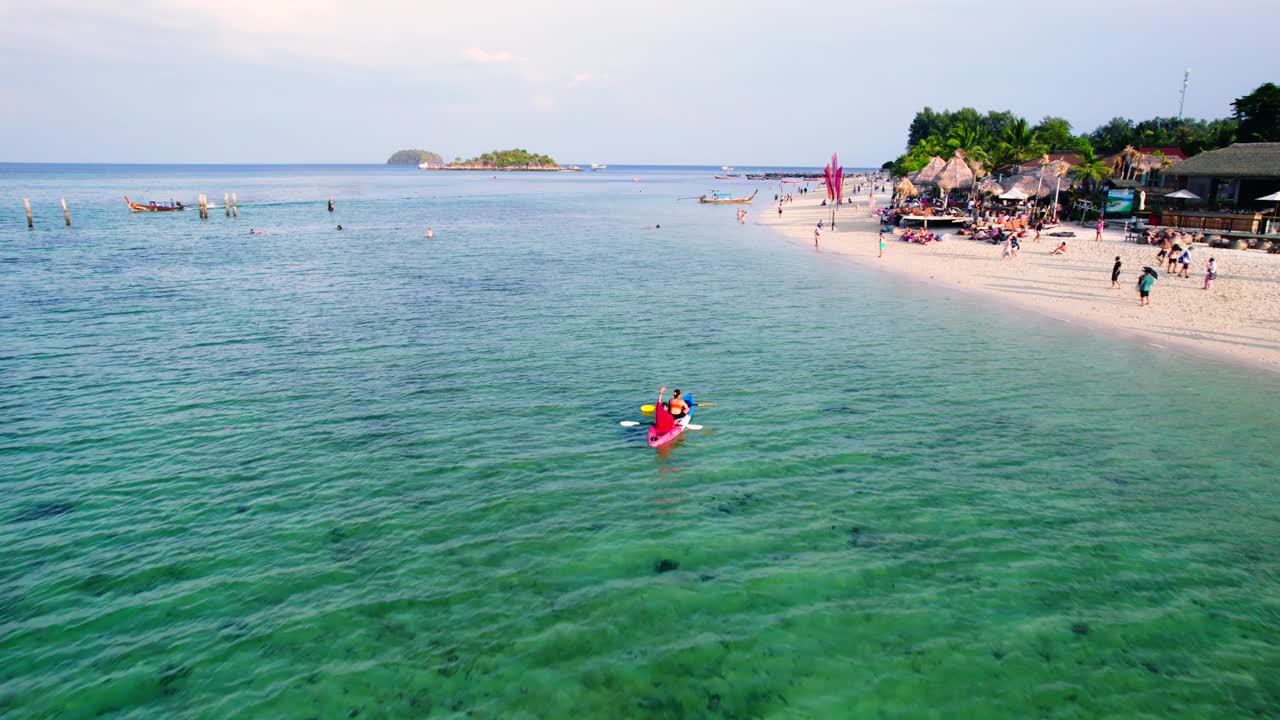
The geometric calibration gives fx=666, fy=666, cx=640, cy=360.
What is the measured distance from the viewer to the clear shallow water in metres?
10.2

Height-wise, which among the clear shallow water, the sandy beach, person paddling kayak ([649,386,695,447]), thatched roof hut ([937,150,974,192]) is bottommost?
the clear shallow water

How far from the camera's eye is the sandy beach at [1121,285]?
2600 cm

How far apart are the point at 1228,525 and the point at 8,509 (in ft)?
87.2

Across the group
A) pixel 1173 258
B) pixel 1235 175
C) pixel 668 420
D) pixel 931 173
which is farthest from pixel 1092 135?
pixel 668 420

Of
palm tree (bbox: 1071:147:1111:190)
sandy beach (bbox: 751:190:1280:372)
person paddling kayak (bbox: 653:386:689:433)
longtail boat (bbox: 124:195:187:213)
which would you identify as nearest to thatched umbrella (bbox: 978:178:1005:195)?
palm tree (bbox: 1071:147:1111:190)

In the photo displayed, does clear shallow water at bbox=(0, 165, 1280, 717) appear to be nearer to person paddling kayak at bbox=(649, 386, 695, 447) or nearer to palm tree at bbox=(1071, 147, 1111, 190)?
person paddling kayak at bbox=(649, 386, 695, 447)

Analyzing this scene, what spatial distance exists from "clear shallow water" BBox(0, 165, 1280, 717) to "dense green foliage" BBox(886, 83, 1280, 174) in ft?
181

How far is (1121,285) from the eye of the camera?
3419 centimetres

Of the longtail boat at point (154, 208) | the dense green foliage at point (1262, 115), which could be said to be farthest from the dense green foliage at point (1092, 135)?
the longtail boat at point (154, 208)

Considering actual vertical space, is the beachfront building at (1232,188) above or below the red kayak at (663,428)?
above

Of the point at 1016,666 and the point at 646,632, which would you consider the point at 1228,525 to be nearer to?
the point at 1016,666

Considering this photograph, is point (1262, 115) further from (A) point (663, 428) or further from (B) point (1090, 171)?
(A) point (663, 428)

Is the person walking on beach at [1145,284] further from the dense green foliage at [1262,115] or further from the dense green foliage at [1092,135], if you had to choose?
the dense green foliage at [1262,115]

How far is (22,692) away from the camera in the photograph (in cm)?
1001
